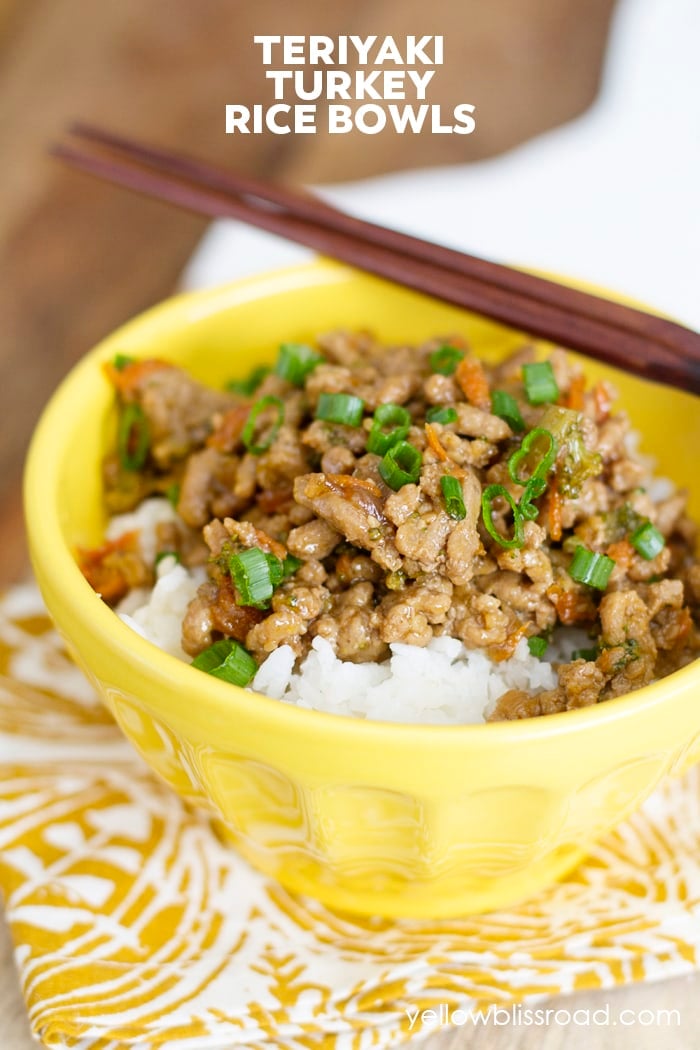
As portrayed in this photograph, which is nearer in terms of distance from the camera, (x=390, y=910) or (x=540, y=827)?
(x=540, y=827)

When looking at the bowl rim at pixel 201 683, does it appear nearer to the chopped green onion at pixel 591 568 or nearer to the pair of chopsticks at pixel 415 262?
the chopped green onion at pixel 591 568

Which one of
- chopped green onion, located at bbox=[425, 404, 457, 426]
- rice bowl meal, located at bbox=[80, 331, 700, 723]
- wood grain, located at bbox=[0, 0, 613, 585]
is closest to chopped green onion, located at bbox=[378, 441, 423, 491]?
rice bowl meal, located at bbox=[80, 331, 700, 723]

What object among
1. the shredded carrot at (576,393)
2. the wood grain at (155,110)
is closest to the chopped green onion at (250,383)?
the shredded carrot at (576,393)

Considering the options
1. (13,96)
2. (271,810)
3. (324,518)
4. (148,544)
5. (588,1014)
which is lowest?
(588,1014)

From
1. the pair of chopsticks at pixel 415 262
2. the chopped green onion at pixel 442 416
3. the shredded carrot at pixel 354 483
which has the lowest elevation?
the shredded carrot at pixel 354 483

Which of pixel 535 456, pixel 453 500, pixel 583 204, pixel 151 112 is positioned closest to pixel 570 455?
pixel 535 456

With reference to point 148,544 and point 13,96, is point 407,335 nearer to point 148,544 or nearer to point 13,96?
point 148,544

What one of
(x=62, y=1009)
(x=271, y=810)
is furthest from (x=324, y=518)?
(x=62, y=1009)
